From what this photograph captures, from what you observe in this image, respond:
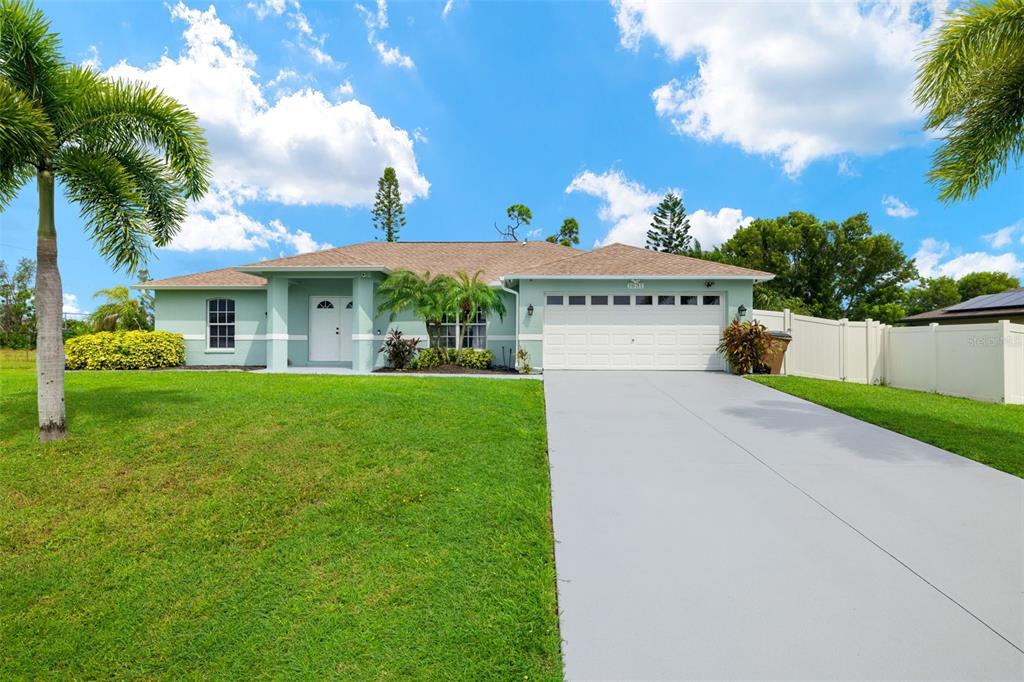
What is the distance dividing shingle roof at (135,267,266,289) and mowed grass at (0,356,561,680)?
9.51 m

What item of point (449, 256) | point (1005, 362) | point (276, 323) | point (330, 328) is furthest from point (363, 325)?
point (1005, 362)

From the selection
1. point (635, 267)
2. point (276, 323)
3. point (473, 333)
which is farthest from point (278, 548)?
point (635, 267)

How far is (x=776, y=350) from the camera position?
42.7 feet

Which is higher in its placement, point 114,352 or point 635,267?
point 635,267

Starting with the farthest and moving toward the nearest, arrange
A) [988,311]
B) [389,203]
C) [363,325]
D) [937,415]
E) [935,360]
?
1. [389,203]
2. [988,311]
3. [363,325]
4. [935,360]
5. [937,415]

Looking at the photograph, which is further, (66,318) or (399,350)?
(66,318)

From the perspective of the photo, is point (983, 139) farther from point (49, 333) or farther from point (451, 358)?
point (49, 333)

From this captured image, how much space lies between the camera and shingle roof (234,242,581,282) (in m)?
15.8

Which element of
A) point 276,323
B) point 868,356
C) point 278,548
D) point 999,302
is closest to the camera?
point 278,548

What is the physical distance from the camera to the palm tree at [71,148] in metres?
5.92

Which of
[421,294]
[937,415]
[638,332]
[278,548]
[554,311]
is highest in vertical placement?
[421,294]

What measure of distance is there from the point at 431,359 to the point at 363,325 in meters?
2.22

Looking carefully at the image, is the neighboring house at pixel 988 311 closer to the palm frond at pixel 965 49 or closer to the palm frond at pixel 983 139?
the palm frond at pixel 983 139

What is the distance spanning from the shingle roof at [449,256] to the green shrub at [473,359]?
264cm
